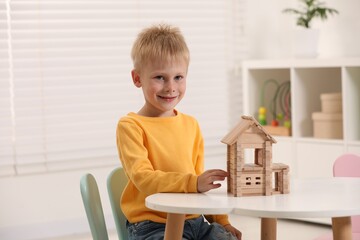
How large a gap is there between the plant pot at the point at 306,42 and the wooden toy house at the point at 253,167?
255 cm

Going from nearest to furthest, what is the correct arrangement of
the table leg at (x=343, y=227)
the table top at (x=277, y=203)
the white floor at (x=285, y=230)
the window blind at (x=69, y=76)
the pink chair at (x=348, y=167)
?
the table top at (x=277, y=203) < the table leg at (x=343, y=227) < the pink chair at (x=348, y=167) < the white floor at (x=285, y=230) < the window blind at (x=69, y=76)

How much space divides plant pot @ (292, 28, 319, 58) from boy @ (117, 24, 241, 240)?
2.32 metres

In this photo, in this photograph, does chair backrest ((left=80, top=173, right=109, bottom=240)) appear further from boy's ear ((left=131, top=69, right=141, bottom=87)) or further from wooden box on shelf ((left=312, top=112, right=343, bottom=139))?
wooden box on shelf ((left=312, top=112, right=343, bottom=139))

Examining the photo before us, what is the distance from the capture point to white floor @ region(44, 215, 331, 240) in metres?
3.96

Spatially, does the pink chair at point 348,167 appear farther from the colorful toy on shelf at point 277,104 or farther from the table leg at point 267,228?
the colorful toy on shelf at point 277,104

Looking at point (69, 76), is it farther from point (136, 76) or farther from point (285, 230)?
point (136, 76)

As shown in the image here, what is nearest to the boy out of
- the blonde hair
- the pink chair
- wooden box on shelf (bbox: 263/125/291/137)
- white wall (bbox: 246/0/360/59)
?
the blonde hair

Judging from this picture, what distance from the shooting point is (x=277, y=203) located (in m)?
1.87

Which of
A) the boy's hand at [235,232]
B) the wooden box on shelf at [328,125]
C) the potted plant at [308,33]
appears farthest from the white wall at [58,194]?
the boy's hand at [235,232]

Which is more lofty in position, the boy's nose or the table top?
the boy's nose

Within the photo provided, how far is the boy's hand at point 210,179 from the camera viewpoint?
1986mm

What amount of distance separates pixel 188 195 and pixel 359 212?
17.0 inches

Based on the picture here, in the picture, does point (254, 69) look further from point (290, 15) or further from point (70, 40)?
point (70, 40)

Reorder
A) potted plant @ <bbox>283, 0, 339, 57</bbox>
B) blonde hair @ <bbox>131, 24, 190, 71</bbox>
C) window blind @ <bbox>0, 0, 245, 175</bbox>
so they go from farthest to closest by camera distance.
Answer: potted plant @ <bbox>283, 0, 339, 57</bbox> → window blind @ <bbox>0, 0, 245, 175</bbox> → blonde hair @ <bbox>131, 24, 190, 71</bbox>
